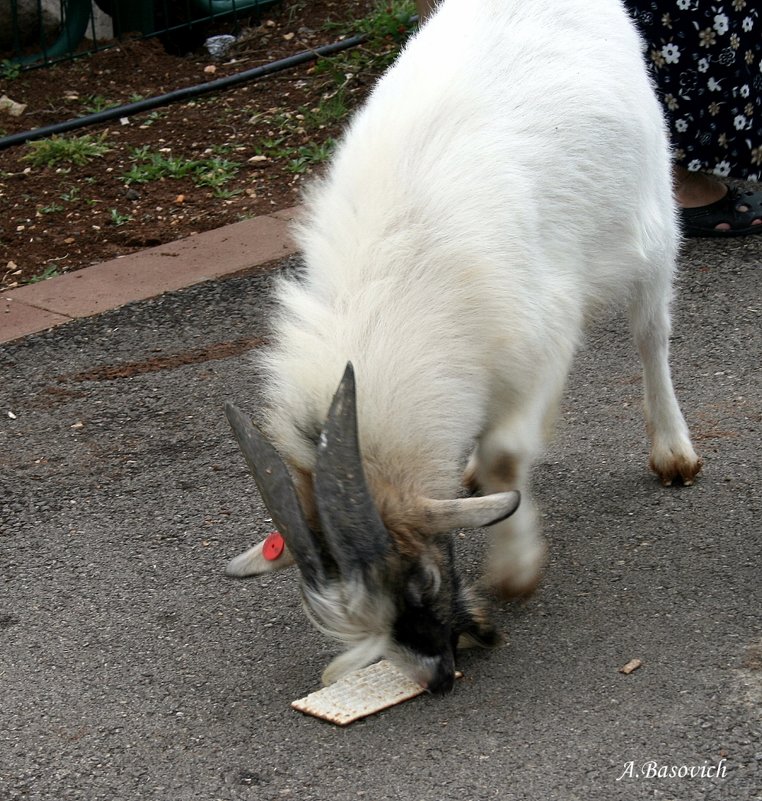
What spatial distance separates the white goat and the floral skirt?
7.42 feet

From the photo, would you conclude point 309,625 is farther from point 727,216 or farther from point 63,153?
point 63,153

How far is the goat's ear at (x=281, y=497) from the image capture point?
2.92 m

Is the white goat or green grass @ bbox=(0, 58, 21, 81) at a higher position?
the white goat

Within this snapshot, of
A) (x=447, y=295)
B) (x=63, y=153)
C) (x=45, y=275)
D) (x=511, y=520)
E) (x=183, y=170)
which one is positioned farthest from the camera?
(x=63, y=153)

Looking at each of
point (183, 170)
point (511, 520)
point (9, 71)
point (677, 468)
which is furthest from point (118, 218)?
point (511, 520)

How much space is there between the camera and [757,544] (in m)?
3.98

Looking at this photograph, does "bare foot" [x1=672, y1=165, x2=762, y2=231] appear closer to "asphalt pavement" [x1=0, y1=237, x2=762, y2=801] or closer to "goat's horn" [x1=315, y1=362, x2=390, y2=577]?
"asphalt pavement" [x1=0, y1=237, x2=762, y2=801]

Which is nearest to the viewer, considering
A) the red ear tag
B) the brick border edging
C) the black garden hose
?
the red ear tag

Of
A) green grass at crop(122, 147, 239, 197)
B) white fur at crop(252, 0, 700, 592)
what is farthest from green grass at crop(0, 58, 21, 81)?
white fur at crop(252, 0, 700, 592)

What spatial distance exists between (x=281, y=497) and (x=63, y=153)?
556 centimetres

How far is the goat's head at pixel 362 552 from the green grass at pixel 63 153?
527cm

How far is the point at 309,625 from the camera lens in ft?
12.5

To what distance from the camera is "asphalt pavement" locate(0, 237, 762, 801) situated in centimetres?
315

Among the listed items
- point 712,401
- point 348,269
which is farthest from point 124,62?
point 348,269
